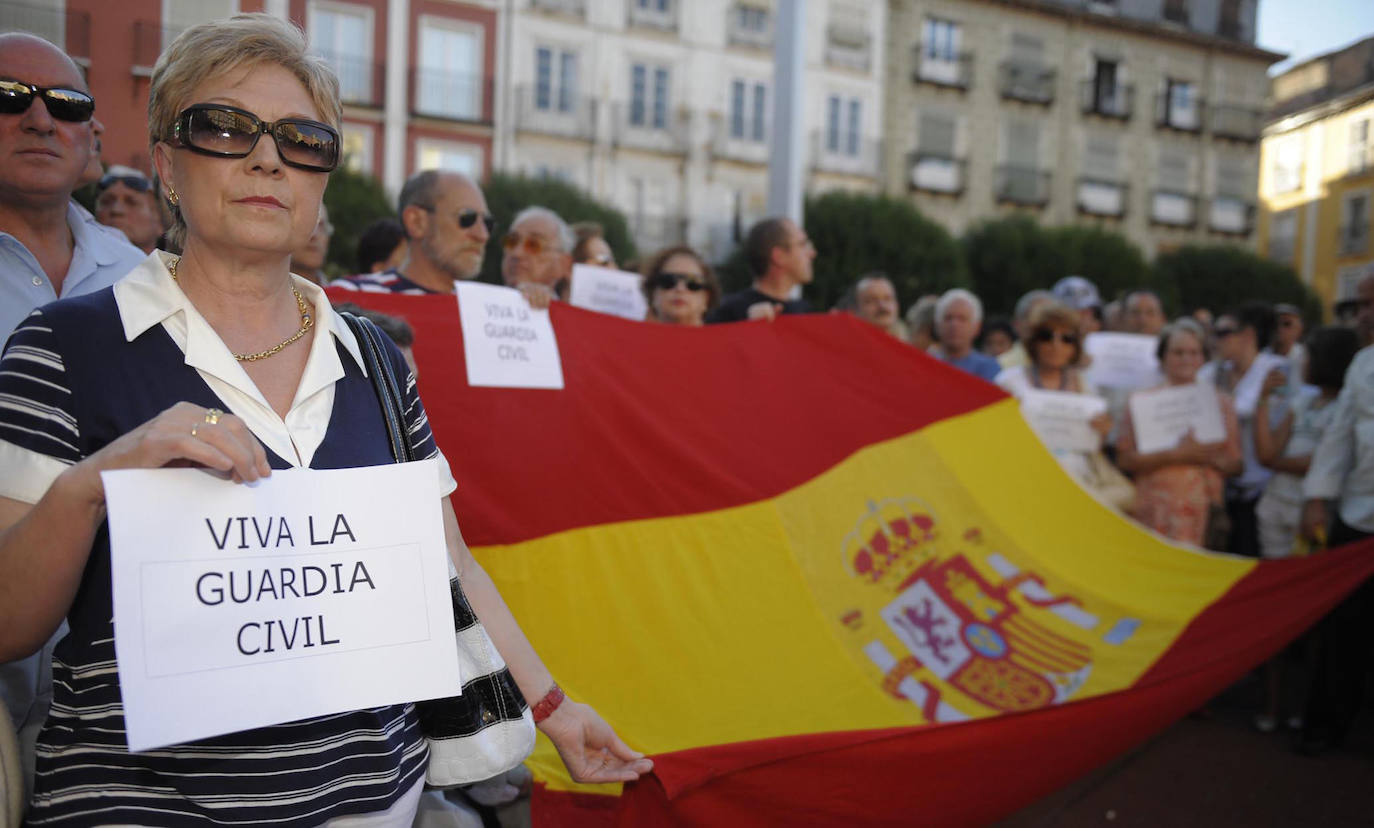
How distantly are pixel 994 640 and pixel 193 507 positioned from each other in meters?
3.29

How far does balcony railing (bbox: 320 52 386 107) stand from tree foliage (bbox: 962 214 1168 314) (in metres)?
15.8

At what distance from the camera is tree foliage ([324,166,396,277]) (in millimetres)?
21500

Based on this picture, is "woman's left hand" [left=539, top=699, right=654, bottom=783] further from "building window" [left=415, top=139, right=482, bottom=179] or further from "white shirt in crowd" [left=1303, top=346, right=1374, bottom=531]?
"building window" [left=415, top=139, right=482, bottom=179]

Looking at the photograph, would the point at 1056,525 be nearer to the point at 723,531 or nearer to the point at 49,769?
the point at 723,531

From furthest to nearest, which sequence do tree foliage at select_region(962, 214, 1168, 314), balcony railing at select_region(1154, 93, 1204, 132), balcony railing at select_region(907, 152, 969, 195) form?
balcony railing at select_region(1154, 93, 1204, 132), balcony railing at select_region(907, 152, 969, 195), tree foliage at select_region(962, 214, 1168, 314)

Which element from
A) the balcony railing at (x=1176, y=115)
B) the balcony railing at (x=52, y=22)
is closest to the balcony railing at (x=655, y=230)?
the balcony railing at (x=52, y=22)

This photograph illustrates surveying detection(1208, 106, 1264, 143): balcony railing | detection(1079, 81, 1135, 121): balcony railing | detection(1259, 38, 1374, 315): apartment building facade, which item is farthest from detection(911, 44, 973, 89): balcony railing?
detection(1259, 38, 1374, 315): apartment building facade

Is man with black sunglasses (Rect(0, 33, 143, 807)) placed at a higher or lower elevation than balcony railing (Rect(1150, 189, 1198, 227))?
lower

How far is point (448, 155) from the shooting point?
25484mm

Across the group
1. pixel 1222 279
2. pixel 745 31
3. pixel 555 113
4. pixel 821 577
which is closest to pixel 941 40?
pixel 745 31

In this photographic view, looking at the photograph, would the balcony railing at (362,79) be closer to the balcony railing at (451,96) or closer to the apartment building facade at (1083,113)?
the balcony railing at (451,96)

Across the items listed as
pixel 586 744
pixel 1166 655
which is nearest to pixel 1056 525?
pixel 1166 655

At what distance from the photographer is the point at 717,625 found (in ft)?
11.1

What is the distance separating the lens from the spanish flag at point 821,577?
8.66ft
